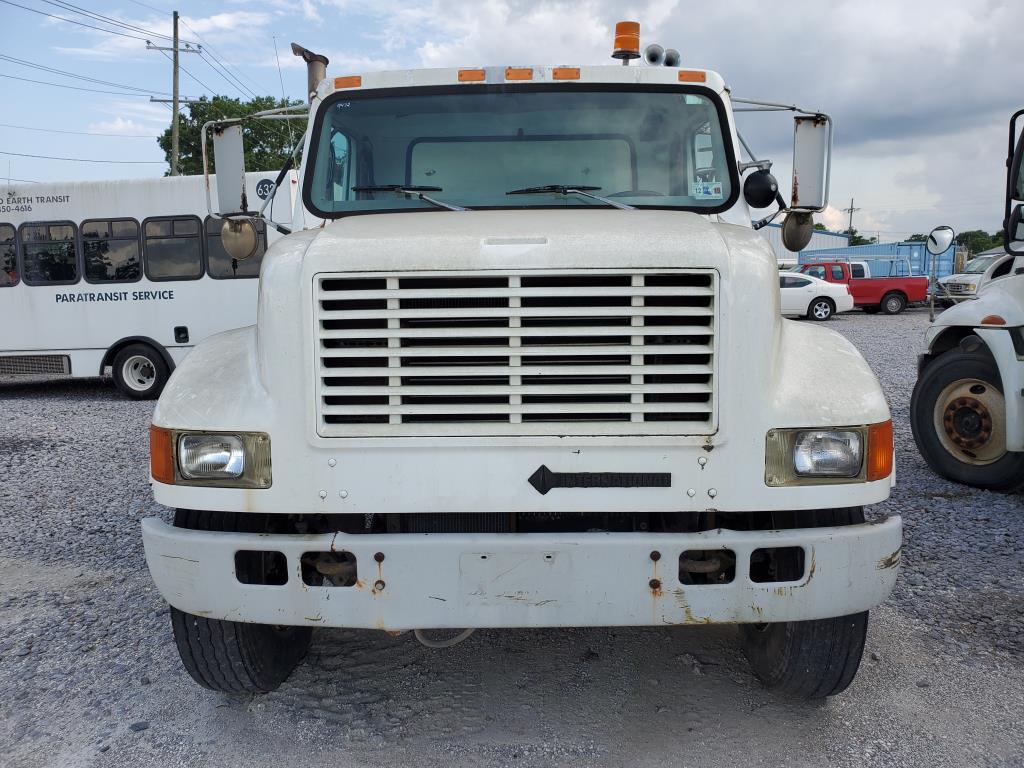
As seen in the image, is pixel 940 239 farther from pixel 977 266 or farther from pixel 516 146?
pixel 977 266

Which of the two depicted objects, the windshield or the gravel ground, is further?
the windshield

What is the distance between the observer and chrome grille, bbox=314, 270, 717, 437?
104 inches

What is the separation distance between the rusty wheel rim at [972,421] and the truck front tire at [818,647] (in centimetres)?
388

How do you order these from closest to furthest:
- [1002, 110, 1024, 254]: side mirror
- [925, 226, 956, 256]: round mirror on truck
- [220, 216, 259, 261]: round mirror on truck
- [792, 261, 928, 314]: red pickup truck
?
[220, 216, 259, 261]: round mirror on truck < [1002, 110, 1024, 254]: side mirror < [925, 226, 956, 256]: round mirror on truck < [792, 261, 928, 314]: red pickup truck

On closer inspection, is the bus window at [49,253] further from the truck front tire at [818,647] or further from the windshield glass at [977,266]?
the windshield glass at [977,266]

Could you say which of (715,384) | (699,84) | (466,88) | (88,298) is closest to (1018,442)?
(699,84)

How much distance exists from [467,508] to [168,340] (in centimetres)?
1072

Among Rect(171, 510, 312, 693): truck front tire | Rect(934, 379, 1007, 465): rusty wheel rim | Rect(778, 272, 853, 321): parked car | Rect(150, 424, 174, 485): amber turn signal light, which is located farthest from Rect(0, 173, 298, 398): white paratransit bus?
Rect(778, 272, 853, 321): parked car

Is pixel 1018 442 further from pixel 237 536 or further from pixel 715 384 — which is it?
pixel 237 536

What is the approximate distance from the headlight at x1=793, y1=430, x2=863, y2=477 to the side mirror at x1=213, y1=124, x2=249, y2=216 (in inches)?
114

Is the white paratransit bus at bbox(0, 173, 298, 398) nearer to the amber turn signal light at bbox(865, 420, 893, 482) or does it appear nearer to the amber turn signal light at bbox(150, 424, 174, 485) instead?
the amber turn signal light at bbox(150, 424, 174, 485)

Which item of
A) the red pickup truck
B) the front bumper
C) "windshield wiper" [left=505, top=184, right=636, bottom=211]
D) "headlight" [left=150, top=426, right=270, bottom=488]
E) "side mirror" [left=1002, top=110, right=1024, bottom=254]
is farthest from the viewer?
the red pickup truck

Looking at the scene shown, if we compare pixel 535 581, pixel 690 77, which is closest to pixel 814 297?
pixel 690 77

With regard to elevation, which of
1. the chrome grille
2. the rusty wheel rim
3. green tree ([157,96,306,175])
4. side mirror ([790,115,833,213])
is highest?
green tree ([157,96,306,175])
